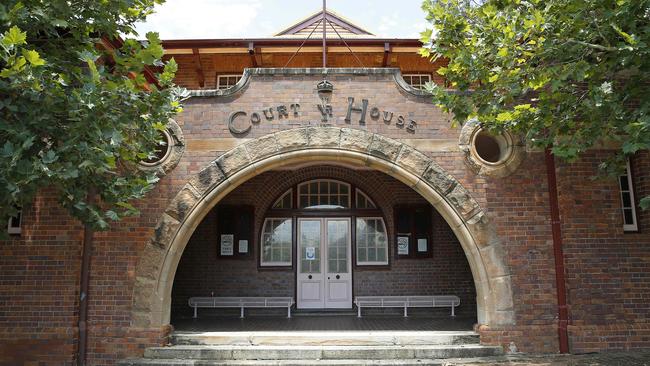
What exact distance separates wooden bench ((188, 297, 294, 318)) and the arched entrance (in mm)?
2685

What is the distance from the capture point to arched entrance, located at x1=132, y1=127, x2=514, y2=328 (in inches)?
314

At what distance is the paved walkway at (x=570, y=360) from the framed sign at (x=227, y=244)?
5652 mm

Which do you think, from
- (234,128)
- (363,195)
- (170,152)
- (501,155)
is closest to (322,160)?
(234,128)

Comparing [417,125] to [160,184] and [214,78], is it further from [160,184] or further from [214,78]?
[214,78]

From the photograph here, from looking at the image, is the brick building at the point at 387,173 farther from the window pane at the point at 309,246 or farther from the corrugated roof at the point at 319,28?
the corrugated roof at the point at 319,28

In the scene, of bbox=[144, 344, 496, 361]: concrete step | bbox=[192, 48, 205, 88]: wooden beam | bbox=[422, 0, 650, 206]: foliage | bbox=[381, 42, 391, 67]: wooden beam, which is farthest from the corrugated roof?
bbox=[144, 344, 496, 361]: concrete step

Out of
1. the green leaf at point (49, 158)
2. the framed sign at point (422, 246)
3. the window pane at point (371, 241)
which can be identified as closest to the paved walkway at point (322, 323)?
the window pane at point (371, 241)

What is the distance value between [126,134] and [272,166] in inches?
101

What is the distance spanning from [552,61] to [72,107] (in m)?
6.21

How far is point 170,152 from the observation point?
828 centimetres

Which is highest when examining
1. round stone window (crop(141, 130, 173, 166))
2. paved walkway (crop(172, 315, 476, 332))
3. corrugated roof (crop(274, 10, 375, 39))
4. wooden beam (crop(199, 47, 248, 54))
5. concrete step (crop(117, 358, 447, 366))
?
corrugated roof (crop(274, 10, 375, 39))

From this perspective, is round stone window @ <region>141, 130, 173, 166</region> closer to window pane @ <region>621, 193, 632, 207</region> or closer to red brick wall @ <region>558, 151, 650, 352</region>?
red brick wall @ <region>558, 151, 650, 352</region>

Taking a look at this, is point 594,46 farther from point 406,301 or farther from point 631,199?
point 406,301

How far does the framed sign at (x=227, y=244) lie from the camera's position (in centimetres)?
1136
